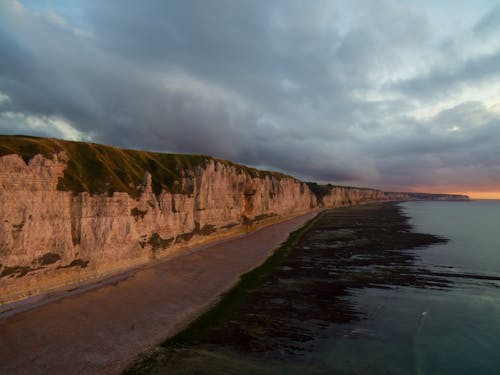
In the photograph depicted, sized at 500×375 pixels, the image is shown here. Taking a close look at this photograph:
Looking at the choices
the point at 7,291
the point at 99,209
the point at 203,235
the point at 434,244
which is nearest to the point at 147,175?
the point at 99,209

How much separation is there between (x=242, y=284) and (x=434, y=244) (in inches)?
1441

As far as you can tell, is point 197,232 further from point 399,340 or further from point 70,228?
point 399,340

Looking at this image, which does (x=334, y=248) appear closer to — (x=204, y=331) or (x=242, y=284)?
(x=242, y=284)

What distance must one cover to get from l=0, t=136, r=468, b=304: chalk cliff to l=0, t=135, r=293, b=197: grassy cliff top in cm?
10

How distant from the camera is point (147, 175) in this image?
109ft

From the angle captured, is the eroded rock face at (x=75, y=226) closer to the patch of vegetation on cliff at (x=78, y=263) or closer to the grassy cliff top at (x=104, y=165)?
the patch of vegetation on cliff at (x=78, y=263)

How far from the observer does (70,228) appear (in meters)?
22.6

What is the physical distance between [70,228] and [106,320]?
31.3 feet

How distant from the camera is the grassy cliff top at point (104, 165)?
885 inches

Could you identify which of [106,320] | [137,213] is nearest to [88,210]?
[137,213]

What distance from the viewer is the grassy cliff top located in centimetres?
2248

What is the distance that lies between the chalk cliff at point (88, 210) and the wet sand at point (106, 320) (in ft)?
7.11

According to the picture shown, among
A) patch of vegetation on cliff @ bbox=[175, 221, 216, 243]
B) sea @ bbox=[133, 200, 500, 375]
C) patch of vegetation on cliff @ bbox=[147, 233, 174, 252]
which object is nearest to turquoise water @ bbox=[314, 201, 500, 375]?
sea @ bbox=[133, 200, 500, 375]

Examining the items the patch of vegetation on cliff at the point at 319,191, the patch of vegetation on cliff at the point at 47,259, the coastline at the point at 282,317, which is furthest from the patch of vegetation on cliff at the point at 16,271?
the patch of vegetation on cliff at the point at 319,191
